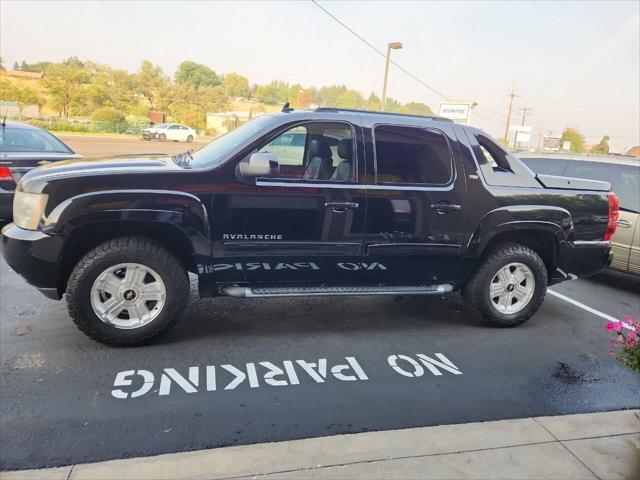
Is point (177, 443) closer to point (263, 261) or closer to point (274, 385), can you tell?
point (274, 385)

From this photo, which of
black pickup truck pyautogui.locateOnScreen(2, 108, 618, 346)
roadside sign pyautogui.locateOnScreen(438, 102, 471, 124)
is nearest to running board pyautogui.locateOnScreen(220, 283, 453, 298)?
black pickup truck pyautogui.locateOnScreen(2, 108, 618, 346)

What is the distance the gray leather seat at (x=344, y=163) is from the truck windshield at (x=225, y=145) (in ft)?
2.10

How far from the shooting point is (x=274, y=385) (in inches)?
129

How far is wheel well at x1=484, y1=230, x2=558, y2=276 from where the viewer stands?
4426 mm

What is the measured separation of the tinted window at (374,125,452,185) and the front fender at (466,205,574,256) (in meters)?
0.57

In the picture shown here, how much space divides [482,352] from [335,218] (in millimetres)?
1715

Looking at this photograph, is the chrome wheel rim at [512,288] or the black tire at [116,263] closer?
the black tire at [116,263]

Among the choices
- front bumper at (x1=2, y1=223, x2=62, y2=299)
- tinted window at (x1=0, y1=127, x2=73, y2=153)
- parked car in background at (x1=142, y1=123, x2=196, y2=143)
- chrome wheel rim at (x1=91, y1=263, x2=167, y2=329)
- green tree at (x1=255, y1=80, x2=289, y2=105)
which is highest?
green tree at (x1=255, y1=80, x2=289, y2=105)

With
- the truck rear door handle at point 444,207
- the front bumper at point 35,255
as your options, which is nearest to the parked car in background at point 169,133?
the front bumper at point 35,255

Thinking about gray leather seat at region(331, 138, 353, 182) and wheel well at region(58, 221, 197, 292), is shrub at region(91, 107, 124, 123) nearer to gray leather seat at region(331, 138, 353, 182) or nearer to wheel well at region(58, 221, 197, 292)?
wheel well at region(58, 221, 197, 292)

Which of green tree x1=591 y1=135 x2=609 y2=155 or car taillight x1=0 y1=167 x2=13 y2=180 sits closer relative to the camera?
car taillight x1=0 y1=167 x2=13 y2=180

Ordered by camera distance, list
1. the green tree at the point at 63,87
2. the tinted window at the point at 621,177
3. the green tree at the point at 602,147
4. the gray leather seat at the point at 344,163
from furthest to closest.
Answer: the green tree at the point at 602,147
the green tree at the point at 63,87
the tinted window at the point at 621,177
the gray leather seat at the point at 344,163

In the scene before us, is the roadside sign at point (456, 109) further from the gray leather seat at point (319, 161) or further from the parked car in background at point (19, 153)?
the gray leather seat at point (319, 161)

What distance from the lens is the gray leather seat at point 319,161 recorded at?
13.1 ft
